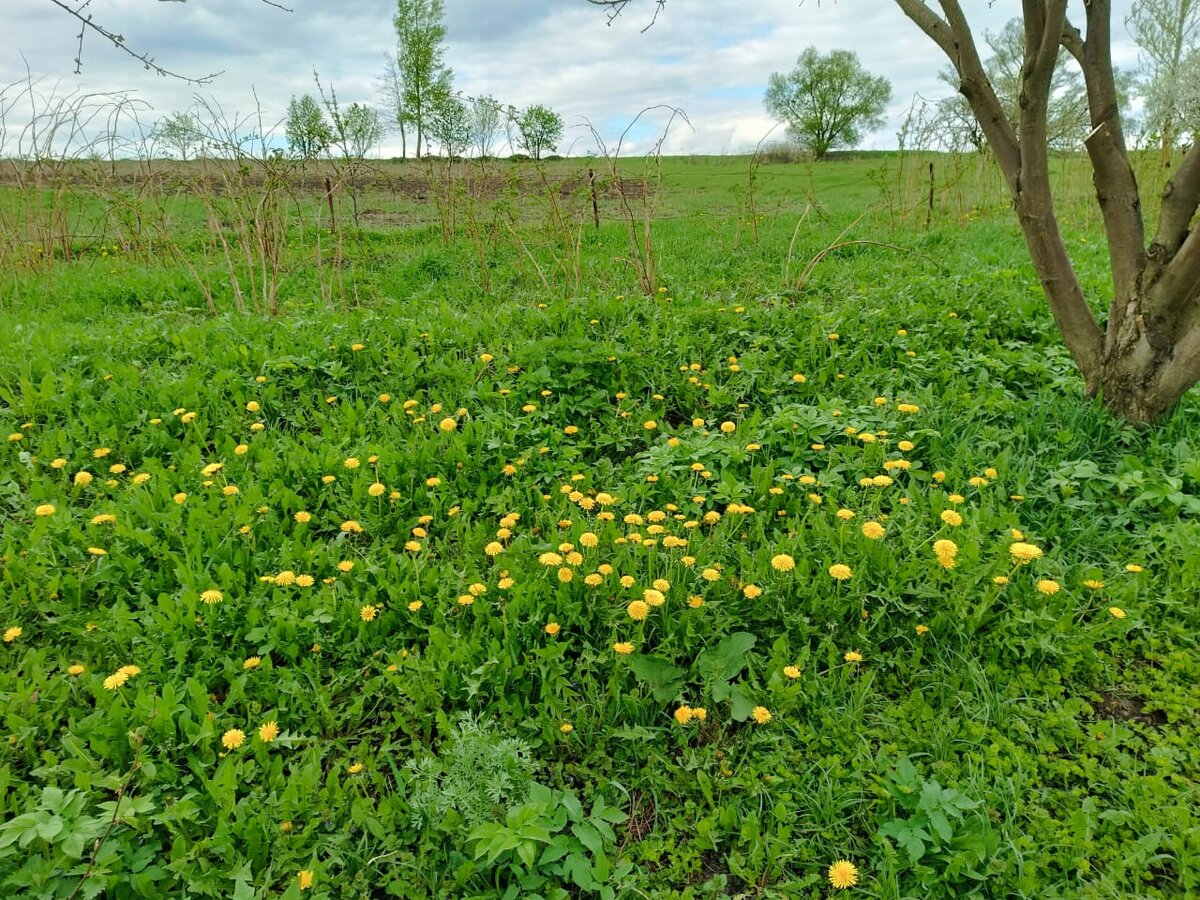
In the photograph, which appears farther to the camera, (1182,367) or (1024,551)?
(1182,367)

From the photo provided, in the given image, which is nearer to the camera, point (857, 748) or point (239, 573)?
point (857, 748)

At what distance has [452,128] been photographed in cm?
948

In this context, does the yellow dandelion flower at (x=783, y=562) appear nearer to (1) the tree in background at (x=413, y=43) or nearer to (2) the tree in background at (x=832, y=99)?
(1) the tree in background at (x=413, y=43)

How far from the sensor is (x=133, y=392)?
13.0 ft

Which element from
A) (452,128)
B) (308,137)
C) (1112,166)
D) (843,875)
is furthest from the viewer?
(452,128)

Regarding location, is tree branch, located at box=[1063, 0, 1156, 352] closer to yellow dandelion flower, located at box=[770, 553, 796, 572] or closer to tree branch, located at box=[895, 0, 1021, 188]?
tree branch, located at box=[895, 0, 1021, 188]

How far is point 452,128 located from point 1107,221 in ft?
27.3

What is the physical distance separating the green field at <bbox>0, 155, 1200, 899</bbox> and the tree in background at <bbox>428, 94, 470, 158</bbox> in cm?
525

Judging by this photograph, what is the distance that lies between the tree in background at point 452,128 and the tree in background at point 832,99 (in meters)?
37.6

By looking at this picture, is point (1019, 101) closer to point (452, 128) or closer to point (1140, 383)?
point (1140, 383)

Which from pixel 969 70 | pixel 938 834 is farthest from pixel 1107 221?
pixel 938 834

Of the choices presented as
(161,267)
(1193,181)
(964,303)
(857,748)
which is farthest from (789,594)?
(161,267)

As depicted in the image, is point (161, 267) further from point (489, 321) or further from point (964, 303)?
point (964, 303)

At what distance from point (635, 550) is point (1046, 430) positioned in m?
2.51
